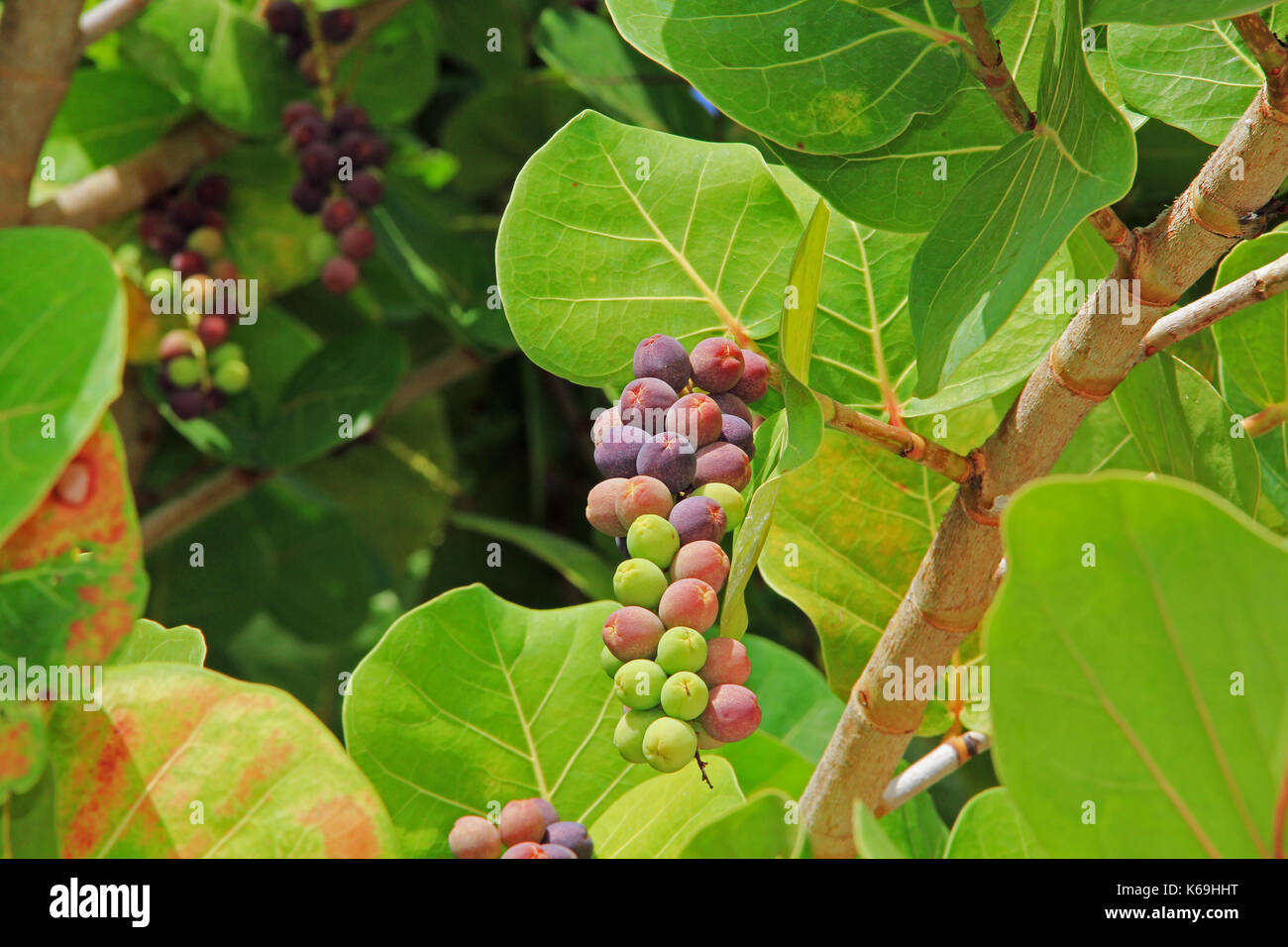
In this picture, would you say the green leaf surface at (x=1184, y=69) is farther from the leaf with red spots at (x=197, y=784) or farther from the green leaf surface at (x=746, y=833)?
the leaf with red spots at (x=197, y=784)

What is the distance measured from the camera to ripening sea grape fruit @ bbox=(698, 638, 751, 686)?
1.82ft

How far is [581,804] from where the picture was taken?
0.68 metres

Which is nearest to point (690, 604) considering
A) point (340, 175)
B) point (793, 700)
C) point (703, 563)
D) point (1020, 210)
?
point (703, 563)

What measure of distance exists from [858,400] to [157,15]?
1059 millimetres

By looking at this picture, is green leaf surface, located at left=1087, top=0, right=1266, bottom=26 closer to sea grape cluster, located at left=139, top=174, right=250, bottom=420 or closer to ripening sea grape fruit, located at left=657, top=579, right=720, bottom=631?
ripening sea grape fruit, located at left=657, top=579, right=720, bottom=631

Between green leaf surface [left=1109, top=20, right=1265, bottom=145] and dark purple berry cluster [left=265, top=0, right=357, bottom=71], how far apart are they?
1.01 m

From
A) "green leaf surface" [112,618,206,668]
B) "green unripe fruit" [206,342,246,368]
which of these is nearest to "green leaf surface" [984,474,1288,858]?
"green leaf surface" [112,618,206,668]

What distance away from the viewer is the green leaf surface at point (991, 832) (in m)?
0.64

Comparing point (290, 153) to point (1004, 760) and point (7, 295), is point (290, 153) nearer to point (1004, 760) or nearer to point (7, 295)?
point (7, 295)

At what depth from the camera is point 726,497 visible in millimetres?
565

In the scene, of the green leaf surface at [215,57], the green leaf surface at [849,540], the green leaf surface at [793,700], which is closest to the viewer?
the green leaf surface at [849,540]

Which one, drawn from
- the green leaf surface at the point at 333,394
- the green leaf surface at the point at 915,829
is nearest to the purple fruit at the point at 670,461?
the green leaf surface at the point at 915,829

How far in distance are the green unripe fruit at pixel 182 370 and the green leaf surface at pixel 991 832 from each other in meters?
1.05
